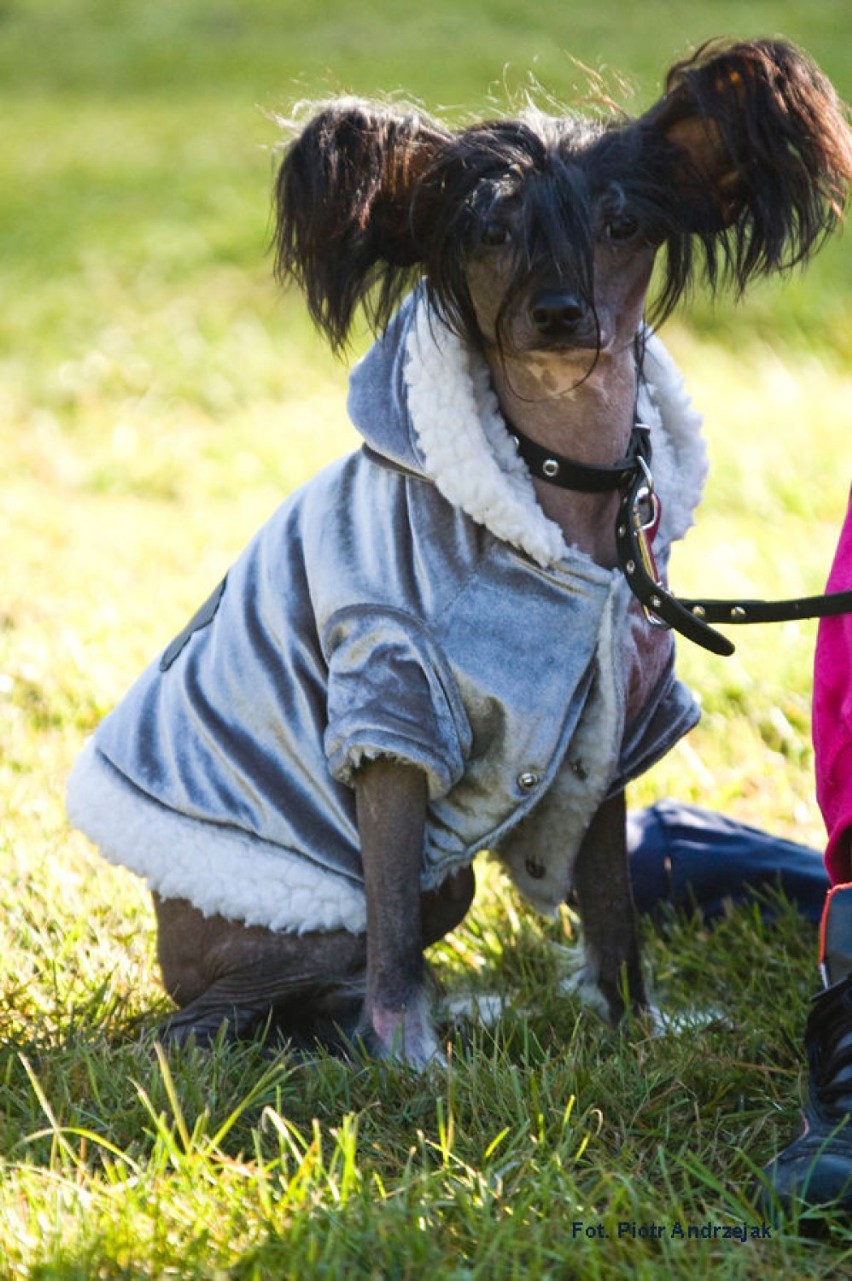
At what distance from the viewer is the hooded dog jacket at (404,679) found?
205cm

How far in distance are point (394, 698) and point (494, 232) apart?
617 millimetres

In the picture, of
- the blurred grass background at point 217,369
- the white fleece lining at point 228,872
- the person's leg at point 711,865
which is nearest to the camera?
the white fleece lining at point 228,872

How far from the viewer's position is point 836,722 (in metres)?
2.08

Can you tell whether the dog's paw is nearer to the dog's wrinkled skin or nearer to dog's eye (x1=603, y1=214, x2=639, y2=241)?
the dog's wrinkled skin

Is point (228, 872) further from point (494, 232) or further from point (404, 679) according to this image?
point (494, 232)

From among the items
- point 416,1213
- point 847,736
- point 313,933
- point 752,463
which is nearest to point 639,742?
point 847,736

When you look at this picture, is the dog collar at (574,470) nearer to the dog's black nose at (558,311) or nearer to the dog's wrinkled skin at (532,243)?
the dog's wrinkled skin at (532,243)

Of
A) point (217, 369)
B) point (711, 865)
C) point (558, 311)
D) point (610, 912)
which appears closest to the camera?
point (558, 311)

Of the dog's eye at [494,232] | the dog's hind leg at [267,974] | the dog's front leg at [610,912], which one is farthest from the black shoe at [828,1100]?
the dog's eye at [494,232]

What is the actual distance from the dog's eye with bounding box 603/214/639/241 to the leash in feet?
0.94

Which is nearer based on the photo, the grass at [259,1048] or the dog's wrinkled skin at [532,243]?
the grass at [259,1048]

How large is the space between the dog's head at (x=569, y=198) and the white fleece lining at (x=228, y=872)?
2.42 ft

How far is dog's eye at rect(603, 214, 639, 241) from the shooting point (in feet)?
6.59

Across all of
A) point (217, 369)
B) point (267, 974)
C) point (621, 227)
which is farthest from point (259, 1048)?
point (217, 369)
